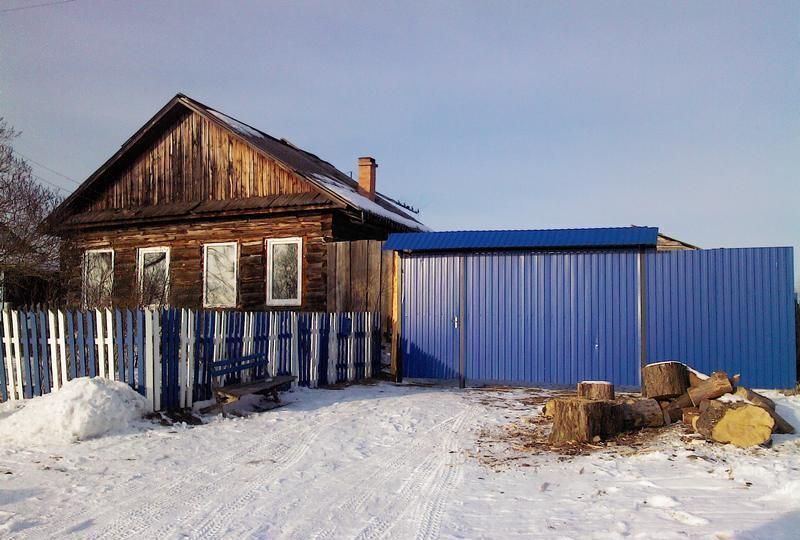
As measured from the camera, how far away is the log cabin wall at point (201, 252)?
54.6 ft

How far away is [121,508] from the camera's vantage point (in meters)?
5.11

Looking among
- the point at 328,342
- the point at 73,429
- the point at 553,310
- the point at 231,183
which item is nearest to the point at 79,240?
the point at 231,183

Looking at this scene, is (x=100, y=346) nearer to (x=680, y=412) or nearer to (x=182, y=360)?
(x=182, y=360)

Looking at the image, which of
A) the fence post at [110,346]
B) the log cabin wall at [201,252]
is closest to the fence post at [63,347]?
the fence post at [110,346]

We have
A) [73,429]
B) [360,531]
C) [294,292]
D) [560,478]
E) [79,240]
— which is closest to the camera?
[360,531]

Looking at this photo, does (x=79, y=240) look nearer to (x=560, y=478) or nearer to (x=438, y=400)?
(x=438, y=400)

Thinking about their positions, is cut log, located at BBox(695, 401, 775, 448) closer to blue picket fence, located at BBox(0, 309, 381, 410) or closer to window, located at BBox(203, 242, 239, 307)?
blue picket fence, located at BBox(0, 309, 381, 410)

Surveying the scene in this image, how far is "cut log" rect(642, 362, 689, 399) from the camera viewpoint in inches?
320

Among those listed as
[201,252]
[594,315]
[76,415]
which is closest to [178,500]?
[76,415]

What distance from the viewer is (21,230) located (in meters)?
14.5

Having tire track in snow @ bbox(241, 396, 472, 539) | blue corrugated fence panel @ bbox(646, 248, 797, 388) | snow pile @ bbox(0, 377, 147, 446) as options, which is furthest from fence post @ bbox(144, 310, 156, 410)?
blue corrugated fence panel @ bbox(646, 248, 797, 388)

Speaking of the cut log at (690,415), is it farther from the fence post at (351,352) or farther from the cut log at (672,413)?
the fence post at (351,352)

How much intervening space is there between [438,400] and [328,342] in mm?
2813

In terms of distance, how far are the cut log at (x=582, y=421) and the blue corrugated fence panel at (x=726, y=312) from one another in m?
4.65
